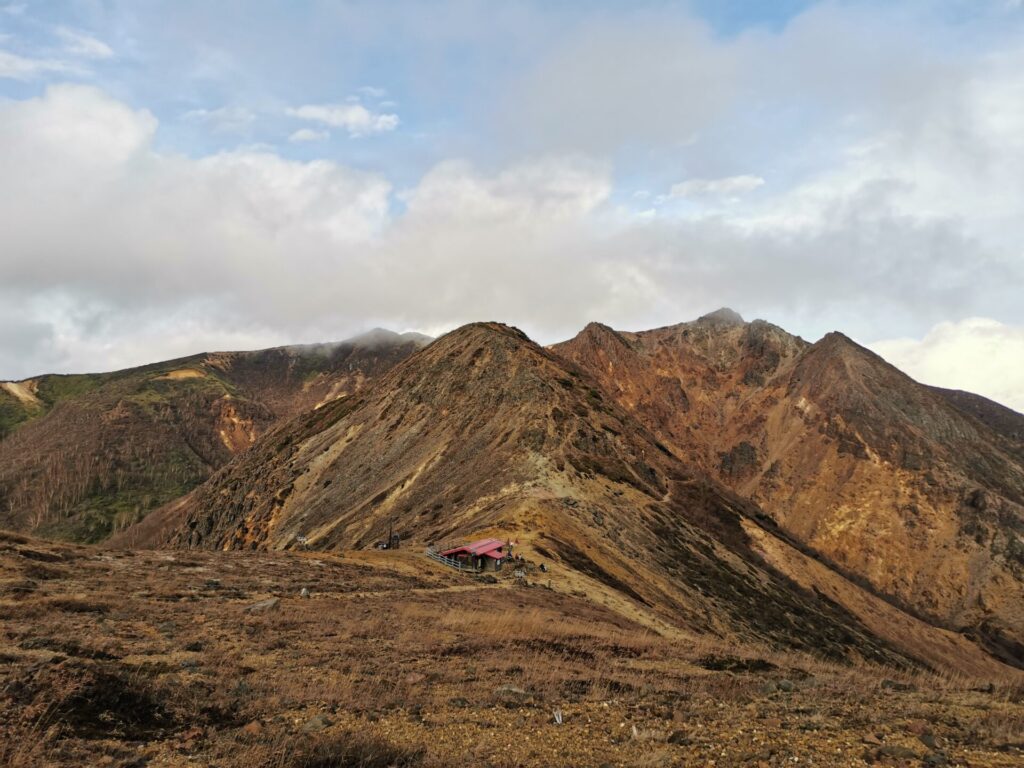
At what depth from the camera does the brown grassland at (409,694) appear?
31.3 ft

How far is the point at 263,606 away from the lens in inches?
800

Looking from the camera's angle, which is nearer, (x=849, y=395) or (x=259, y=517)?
(x=259, y=517)

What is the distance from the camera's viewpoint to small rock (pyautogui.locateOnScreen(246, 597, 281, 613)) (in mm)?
19953

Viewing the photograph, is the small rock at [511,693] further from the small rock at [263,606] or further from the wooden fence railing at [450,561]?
the wooden fence railing at [450,561]

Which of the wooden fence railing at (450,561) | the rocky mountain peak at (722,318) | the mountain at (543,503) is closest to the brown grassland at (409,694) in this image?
the wooden fence railing at (450,561)

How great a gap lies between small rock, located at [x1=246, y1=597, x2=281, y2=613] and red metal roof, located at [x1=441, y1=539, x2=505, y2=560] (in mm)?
15020

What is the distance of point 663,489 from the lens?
64250mm

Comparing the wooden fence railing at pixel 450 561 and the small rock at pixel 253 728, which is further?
the wooden fence railing at pixel 450 561

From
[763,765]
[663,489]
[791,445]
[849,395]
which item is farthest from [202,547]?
[849,395]

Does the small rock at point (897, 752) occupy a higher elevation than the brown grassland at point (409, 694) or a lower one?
higher

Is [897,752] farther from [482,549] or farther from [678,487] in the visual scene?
[678,487]

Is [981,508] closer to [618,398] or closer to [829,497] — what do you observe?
[829,497]

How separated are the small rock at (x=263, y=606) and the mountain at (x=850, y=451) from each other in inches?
2945

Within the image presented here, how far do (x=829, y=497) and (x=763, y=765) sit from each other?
11381cm
